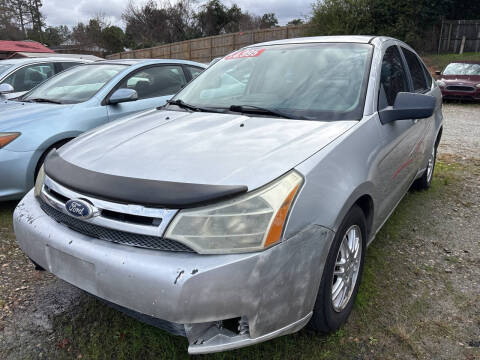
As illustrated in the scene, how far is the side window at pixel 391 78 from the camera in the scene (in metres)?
2.63

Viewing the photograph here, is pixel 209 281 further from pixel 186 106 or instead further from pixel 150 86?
pixel 150 86

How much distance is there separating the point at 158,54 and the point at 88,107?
2510 cm

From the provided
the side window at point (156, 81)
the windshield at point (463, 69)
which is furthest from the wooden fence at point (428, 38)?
the side window at point (156, 81)

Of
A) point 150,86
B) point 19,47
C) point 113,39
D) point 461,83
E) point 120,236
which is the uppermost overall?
point 113,39

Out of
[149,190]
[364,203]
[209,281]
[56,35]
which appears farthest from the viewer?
[56,35]

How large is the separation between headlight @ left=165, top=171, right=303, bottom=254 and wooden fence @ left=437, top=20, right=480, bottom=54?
75.3ft

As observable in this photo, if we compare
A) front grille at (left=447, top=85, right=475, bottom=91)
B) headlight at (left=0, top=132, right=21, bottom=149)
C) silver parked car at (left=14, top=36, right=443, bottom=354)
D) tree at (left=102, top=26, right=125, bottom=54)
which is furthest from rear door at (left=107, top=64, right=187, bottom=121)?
tree at (left=102, top=26, right=125, bottom=54)

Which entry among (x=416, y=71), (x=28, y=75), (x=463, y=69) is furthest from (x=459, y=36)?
(x=28, y=75)

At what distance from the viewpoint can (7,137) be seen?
3.50 m

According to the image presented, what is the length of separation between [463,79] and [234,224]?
13274 millimetres

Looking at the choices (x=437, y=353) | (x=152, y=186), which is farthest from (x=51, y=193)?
(x=437, y=353)

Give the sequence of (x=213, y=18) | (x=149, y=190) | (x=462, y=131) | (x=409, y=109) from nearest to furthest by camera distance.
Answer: (x=149, y=190), (x=409, y=109), (x=462, y=131), (x=213, y=18)

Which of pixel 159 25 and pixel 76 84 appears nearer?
pixel 76 84

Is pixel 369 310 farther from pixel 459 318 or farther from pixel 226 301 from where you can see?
pixel 226 301
